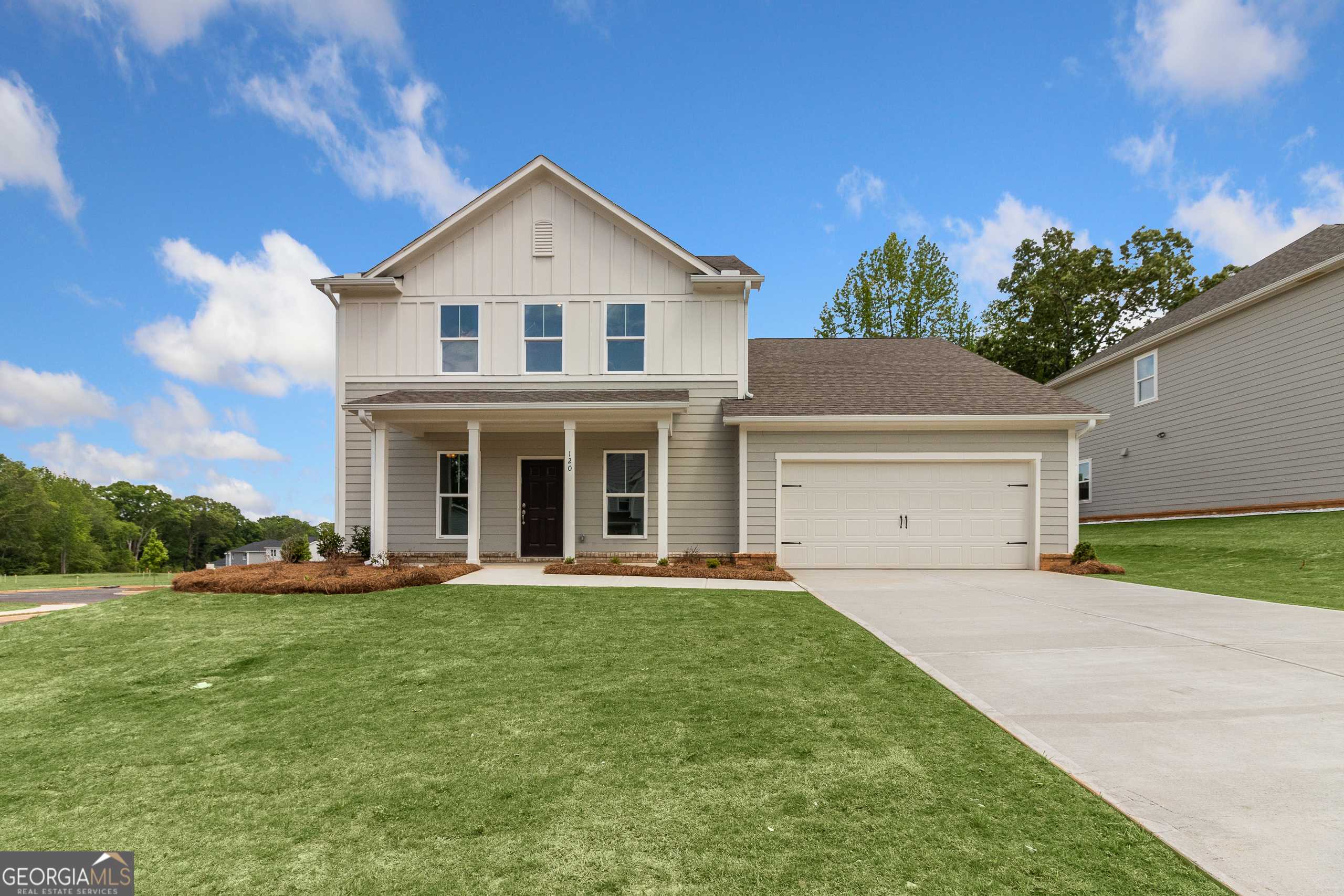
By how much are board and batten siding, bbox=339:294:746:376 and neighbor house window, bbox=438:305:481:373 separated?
0.37 ft

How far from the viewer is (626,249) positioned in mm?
13562

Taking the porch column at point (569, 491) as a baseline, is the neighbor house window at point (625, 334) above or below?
above

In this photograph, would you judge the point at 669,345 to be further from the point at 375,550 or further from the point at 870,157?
the point at 870,157

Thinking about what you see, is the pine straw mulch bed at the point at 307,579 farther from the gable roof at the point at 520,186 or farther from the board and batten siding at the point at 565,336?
the gable roof at the point at 520,186

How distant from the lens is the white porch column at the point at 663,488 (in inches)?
481

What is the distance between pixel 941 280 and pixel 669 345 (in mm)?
18358

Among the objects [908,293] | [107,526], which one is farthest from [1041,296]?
[107,526]

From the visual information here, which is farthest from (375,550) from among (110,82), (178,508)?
(178,508)

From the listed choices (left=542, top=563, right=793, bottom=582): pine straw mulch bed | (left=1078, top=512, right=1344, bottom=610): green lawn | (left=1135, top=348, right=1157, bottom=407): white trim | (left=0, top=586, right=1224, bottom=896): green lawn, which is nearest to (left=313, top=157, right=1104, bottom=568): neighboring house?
(left=542, top=563, right=793, bottom=582): pine straw mulch bed

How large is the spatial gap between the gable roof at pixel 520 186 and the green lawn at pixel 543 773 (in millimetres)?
8976

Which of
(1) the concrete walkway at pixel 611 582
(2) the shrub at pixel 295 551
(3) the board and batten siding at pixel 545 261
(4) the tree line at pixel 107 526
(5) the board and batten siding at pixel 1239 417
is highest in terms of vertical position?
(3) the board and batten siding at pixel 545 261

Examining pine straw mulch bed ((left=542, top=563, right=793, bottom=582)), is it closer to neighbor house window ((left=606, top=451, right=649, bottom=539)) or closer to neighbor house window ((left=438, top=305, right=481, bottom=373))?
neighbor house window ((left=606, top=451, right=649, bottom=539))

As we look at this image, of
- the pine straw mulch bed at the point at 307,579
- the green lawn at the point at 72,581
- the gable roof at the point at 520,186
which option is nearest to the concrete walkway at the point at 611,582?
the pine straw mulch bed at the point at 307,579

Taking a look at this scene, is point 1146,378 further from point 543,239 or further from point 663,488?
point 543,239
